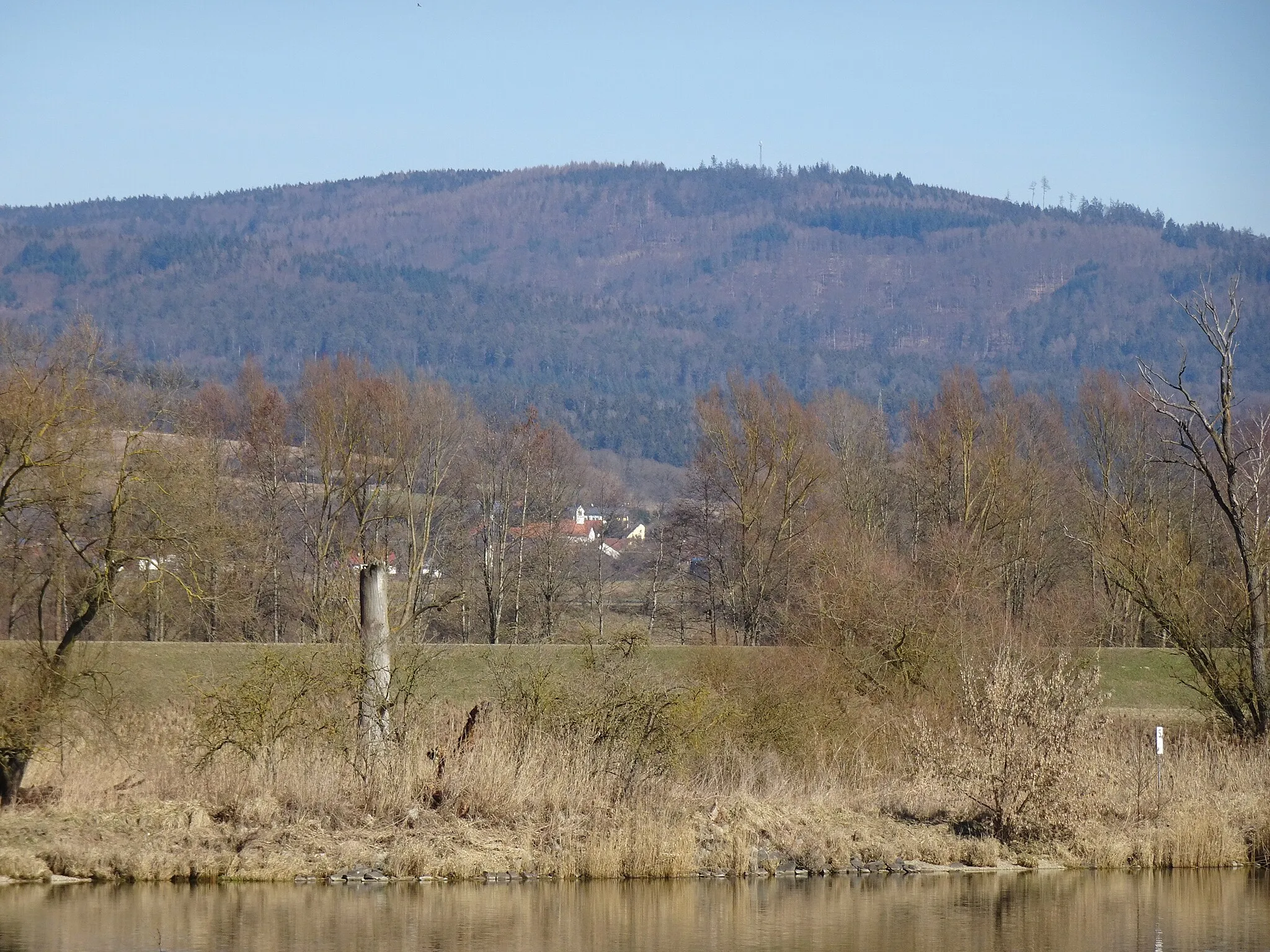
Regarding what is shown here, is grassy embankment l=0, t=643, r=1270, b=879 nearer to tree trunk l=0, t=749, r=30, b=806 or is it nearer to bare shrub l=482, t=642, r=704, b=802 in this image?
bare shrub l=482, t=642, r=704, b=802

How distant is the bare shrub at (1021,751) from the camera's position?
72.9 ft

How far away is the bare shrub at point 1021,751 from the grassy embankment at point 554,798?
1.17 ft

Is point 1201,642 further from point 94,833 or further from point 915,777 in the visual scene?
point 94,833

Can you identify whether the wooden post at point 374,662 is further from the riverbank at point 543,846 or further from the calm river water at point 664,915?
the calm river water at point 664,915

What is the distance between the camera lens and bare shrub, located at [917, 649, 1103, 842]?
22.2 m

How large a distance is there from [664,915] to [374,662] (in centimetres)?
648

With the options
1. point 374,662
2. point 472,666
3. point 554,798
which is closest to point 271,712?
point 374,662

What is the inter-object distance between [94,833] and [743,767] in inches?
388

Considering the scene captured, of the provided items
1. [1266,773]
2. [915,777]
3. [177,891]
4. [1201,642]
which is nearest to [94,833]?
[177,891]

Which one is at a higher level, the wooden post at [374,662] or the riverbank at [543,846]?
the wooden post at [374,662]

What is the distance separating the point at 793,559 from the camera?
6262 cm

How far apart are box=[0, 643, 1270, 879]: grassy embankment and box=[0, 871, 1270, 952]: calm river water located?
59cm

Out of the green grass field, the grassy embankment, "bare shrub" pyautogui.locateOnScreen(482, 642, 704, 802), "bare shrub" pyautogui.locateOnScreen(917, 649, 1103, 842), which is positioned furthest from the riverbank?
the green grass field

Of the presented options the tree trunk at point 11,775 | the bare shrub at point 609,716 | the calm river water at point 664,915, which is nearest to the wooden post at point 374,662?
the bare shrub at point 609,716
